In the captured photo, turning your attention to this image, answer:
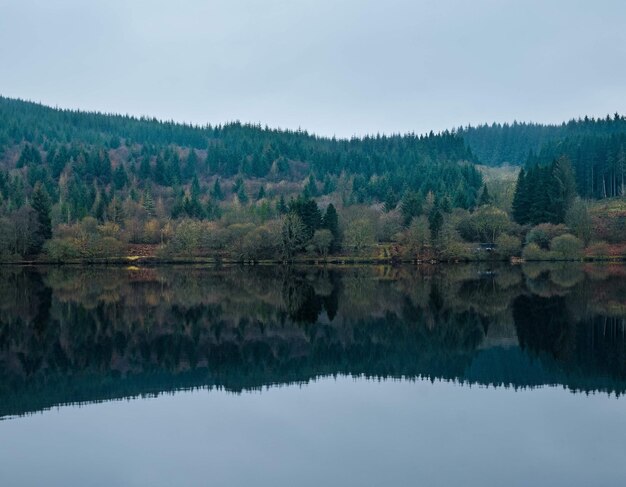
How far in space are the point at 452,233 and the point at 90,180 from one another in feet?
379

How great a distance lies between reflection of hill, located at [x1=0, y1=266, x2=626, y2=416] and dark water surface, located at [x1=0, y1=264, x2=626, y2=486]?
0.14 metres

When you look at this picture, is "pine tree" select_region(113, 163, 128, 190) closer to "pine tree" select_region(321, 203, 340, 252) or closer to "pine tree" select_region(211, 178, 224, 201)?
"pine tree" select_region(211, 178, 224, 201)

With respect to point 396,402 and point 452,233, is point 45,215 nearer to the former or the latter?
point 452,233

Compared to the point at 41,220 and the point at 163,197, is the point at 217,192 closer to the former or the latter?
the point at 163,197

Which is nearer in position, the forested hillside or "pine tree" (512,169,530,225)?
the forested hillside

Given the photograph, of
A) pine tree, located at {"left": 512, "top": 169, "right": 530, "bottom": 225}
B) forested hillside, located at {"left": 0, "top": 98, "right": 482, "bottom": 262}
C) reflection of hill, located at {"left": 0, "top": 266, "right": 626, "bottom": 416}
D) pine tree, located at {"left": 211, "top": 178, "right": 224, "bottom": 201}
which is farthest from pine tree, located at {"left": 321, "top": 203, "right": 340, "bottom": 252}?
pine tree, located at {"left": 211, "top": 178, "right": 224, "bottom": 201}

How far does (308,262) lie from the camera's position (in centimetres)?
10469

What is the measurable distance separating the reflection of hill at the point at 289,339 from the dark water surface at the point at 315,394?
5.4 inches

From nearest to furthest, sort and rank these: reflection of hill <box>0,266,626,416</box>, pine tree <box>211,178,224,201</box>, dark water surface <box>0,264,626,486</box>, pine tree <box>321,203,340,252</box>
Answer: dark water surface <box>0,264,626,486</box> < reflection of hill <box>0,266,626,416</box> < pine tree <box>321,203,340,252</box> < pine tree <box>211,178,224,201</box>

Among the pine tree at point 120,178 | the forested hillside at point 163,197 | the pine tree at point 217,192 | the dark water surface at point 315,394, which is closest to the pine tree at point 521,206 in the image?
the forested hillside at point 163,197

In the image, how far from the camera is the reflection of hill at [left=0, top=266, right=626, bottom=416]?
78.0 feet

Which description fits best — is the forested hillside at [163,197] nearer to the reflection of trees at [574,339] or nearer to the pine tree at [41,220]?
the pine tree at [41,220]

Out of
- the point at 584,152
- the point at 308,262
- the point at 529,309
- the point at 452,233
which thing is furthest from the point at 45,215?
the point at 584,152

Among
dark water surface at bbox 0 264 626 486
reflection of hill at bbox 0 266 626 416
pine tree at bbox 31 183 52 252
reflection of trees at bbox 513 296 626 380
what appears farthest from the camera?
pine tree at bbox 31 183 52 252
